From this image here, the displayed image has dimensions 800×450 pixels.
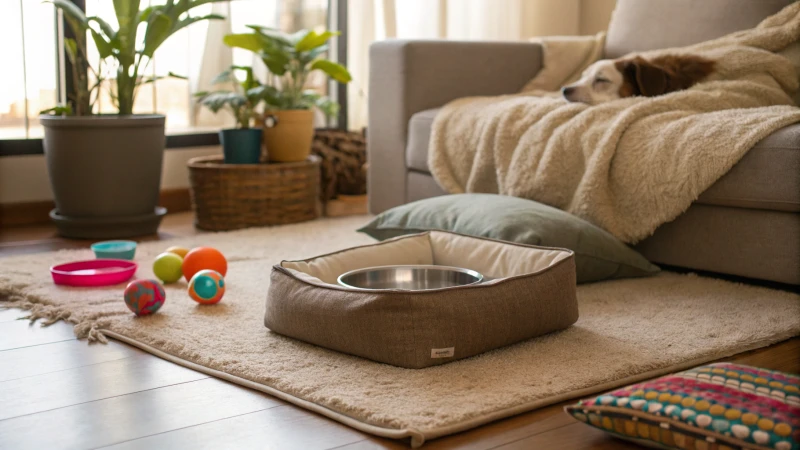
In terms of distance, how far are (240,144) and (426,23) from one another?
1.16 metres

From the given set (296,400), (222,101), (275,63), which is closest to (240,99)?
(222,101)

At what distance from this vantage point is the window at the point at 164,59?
3.11 meters

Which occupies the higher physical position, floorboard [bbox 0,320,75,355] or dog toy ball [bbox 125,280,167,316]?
dog toy ball [bbox 125,280,167,316]

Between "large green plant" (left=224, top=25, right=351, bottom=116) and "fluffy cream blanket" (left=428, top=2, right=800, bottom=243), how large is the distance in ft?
2.05

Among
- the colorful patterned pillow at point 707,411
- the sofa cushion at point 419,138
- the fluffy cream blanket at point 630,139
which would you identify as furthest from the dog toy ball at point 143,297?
the sofa cushion at point 419,138

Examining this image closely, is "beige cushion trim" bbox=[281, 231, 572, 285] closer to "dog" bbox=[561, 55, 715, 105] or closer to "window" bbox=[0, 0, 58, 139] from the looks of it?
"dog" bbox=[561, 55, 715, 105]

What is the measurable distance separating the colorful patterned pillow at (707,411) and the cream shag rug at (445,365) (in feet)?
0.51

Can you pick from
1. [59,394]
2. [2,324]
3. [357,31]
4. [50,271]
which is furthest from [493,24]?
[59,394]

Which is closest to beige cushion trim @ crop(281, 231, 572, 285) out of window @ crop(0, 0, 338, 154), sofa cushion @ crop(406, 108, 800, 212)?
sofa cushion @ crop(406, 108, 800, 212)

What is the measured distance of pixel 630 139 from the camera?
2.20 meters

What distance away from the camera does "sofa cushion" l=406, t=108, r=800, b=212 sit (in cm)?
192

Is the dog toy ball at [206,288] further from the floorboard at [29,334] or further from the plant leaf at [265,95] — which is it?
the plant leaf at [265,95]

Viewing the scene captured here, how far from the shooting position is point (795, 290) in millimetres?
2025

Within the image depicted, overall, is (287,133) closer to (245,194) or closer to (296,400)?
(245,194)
